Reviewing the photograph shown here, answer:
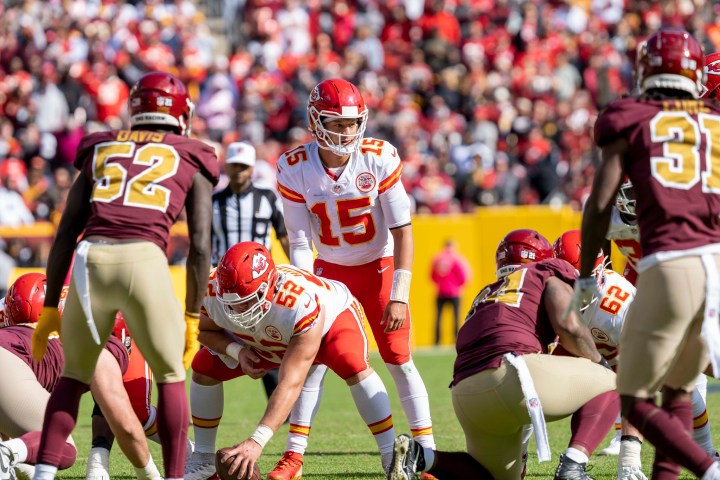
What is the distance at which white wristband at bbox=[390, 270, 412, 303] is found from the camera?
5992 millimetres

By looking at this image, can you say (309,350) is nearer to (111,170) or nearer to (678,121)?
(111,170)

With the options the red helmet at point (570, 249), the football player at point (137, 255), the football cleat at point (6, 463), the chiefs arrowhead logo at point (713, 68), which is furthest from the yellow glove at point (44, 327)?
the chiefs arrowhead logo at point (713, 68)

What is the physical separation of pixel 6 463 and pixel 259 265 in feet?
4.43

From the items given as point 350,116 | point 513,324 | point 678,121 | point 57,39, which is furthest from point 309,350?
point 57,39

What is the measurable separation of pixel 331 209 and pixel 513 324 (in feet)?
4.83

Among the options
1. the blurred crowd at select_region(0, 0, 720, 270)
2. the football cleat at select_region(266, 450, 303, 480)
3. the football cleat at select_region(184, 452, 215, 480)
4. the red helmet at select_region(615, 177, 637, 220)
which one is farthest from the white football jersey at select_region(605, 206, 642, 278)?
the blurred crowd at select_region(0, 0, 720, 270)

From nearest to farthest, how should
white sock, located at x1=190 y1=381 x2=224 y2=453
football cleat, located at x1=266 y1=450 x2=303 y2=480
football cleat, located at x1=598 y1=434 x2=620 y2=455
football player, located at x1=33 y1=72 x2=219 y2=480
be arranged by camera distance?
football player, located at x1=33 y1=72 x2=219 y2=480 < football cleat, located at x1=266 y1=450 x2=303 y2=480 < white sock, located at x1=190 y1=381 x2=224 y2=453 < football cleat, located at x1=598 y1=434 x2=620 y2=455

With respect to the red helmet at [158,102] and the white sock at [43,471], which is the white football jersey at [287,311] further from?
the white sock at [43,471]

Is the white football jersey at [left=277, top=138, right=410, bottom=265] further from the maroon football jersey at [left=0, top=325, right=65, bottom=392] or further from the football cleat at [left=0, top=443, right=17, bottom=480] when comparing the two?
the football cleat at [left=0, top=443, right=17, bottom=480]

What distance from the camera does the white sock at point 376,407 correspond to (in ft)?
19.0

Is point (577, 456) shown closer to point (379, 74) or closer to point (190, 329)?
point (190, 329)

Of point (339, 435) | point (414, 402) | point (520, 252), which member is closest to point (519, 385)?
point (520, 252)

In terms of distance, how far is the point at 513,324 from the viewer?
5129 mm

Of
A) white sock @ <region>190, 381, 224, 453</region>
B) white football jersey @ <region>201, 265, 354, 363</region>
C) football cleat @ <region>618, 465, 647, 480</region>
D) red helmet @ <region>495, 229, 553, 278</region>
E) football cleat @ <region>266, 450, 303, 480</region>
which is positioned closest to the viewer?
football cleat @ <region>618, 465, 647, 480</region>
